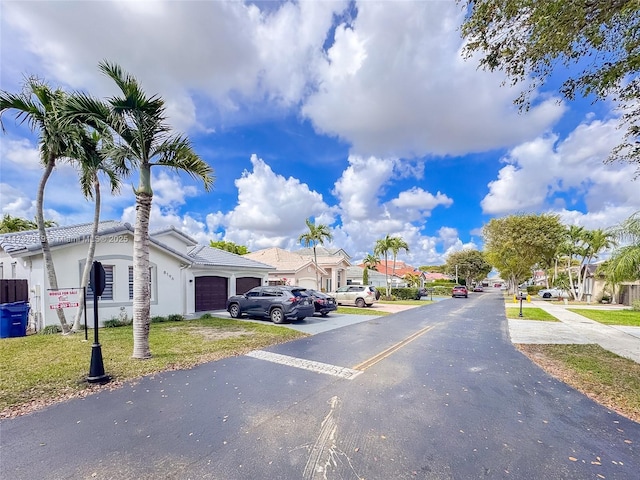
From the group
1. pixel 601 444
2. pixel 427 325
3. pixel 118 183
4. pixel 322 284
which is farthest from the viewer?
pixel 322 284

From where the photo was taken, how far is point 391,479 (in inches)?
127

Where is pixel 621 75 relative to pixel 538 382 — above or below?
above

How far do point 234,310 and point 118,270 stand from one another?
5261 millimetres

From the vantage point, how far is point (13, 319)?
1032 centimetres

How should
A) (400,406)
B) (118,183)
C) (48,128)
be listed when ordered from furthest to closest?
(118,183), (48,128), (400,406)

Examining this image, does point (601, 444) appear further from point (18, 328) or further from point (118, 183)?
point (18, 328)

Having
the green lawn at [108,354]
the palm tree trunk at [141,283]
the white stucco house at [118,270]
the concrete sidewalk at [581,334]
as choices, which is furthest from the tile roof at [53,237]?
the concrete sidewalk at [581,334]

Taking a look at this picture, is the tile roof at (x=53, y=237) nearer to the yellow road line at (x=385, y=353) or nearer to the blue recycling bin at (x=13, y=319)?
the blue recycling bin at (x=13, y=319)

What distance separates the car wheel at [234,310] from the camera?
50.6ft

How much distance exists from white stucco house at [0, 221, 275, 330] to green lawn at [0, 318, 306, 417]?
147cm

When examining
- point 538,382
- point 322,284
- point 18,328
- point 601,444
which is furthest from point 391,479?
point 322,284

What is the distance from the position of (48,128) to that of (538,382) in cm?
1411

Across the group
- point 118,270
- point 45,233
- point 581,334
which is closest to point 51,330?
point 118,270

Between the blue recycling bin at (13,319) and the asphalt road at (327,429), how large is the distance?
25.2 ft
